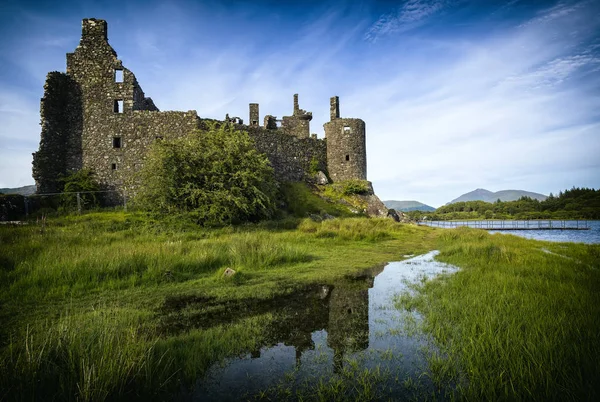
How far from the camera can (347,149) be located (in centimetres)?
3481

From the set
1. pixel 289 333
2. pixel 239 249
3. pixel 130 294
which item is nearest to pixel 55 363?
pixel 289 333

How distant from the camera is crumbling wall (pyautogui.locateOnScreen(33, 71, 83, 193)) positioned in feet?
72.4

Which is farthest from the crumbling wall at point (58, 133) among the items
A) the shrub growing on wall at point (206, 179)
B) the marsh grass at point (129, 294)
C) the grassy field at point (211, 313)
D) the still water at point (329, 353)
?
the still water at point (329, 353)

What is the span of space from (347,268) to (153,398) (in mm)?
8156

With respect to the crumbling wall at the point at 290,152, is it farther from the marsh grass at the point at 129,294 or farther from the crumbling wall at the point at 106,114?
the marsh grass at the point at 129,294

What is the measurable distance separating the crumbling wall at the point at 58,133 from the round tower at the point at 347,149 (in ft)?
80.9

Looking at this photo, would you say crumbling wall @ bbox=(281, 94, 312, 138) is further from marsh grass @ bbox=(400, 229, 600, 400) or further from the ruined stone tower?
marsh grass @ bbox=(400, 229, 600, 400)

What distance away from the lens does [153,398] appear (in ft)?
10.9

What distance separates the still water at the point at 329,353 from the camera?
3605 millimetres

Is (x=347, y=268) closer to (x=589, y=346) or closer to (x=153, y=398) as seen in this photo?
(x=589, y=346)

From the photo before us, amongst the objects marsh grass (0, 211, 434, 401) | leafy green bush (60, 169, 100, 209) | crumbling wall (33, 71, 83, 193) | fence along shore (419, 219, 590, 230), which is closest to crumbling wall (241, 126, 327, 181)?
leafy green bush (60, 169, 100, 209)

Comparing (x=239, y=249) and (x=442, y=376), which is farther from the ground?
(x=239, y=249)

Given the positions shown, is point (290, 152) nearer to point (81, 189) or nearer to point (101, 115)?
point (101, 115)

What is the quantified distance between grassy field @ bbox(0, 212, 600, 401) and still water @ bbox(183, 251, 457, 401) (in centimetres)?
28
